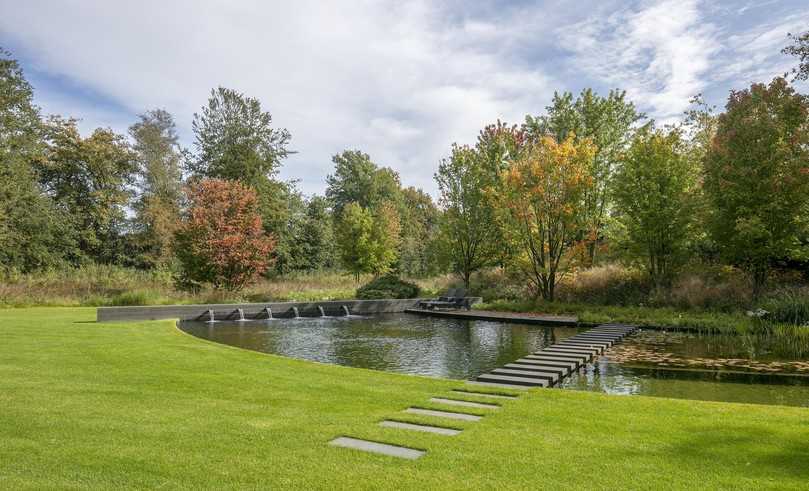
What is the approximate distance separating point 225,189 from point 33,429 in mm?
19113

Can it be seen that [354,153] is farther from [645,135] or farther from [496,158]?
[645,135]

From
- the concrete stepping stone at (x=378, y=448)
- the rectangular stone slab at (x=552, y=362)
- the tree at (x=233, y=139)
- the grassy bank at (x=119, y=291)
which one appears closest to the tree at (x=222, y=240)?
the grassy bank at (x=119, y=291)

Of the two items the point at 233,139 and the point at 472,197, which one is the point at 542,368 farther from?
the point at 233,139

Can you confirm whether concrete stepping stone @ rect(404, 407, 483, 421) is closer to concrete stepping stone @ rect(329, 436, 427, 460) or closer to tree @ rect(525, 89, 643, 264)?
concrete stepping stone @ rect(329, 436, 427, 460)

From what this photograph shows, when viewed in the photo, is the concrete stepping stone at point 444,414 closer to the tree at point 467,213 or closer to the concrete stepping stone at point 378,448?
the concrete stepping stone at point 378,448

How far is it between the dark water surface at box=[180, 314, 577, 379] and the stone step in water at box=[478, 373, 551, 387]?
79cm

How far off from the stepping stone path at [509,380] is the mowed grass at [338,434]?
0.14 metres

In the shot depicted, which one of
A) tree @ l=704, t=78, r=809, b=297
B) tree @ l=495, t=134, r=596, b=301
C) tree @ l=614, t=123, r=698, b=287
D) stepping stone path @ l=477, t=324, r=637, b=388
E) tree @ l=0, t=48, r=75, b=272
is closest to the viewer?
stepping stone path @ l=477, t=324, r=637, b=388

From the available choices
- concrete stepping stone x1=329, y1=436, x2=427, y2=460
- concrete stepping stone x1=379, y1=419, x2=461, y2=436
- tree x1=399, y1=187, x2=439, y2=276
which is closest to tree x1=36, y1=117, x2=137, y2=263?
tree x1=399, y1=187, x2=439, y2=276

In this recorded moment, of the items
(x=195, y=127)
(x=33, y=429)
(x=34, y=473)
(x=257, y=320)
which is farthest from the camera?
(x=195, y=127)

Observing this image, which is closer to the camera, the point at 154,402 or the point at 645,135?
the point at 154,402

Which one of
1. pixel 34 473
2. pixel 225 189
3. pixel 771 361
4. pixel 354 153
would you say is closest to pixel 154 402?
pixel 34 473

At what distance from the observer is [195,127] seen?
1352 inches

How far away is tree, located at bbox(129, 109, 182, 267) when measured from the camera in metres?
34.2
